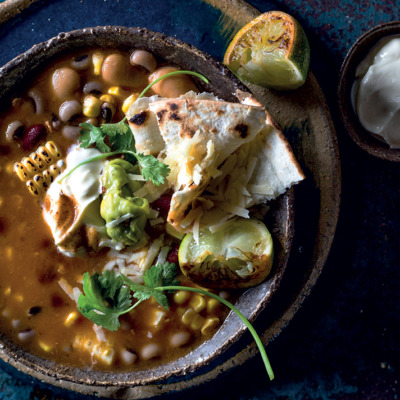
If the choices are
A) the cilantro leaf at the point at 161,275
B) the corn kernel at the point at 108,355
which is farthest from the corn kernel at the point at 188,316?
the corn kernel at the point at 108,355

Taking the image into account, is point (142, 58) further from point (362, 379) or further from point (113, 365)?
point (362, 379)

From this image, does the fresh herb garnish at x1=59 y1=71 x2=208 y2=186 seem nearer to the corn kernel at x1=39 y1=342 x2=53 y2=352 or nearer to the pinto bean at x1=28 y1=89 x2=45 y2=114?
the pinto bean at x1=28 y1=89 x2=45 y2=114

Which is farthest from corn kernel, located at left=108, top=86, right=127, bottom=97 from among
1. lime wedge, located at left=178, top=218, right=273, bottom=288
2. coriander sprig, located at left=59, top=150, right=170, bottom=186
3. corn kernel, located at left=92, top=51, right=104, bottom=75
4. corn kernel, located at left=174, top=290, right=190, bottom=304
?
corn kernel, located at left=174, top=290, right=190, bottom=304

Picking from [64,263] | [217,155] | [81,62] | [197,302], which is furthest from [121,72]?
[197,302]

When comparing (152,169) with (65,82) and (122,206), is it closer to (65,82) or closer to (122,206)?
(122,206)

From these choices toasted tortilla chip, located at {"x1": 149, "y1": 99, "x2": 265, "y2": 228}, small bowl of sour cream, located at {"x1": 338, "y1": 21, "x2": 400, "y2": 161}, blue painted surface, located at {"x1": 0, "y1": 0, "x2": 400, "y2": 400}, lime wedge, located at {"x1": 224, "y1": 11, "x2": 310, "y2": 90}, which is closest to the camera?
toasted tortilla chip, located at {"x1": 149, "y1": 99, "x2": 265, "y2": 228}
